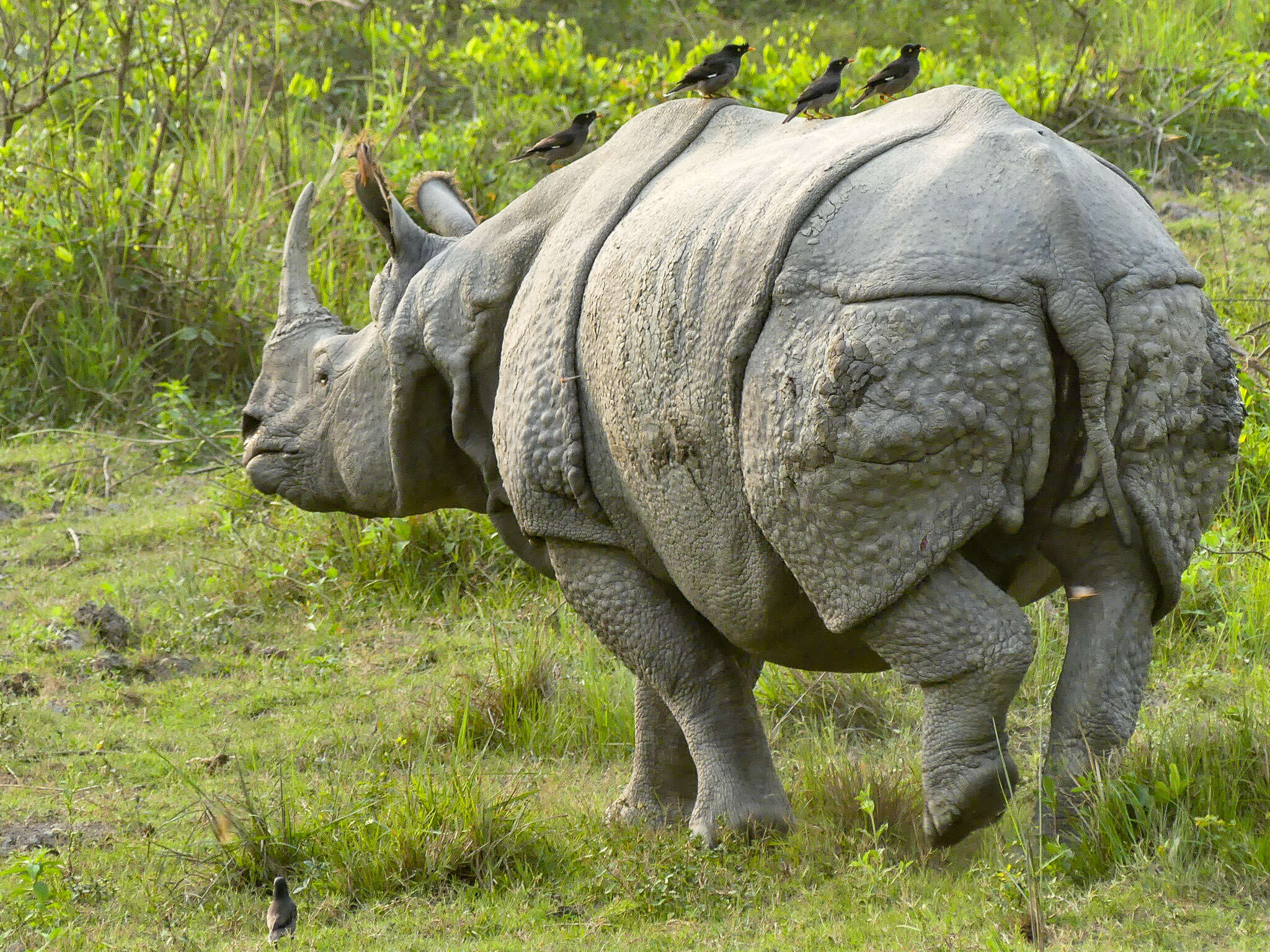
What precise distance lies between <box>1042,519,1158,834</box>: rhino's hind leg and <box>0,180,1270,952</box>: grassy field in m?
0.11

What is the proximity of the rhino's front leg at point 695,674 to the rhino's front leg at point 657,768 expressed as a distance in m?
0.33

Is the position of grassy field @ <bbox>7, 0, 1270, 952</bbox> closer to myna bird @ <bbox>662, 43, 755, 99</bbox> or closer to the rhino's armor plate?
the rhino's armor plate

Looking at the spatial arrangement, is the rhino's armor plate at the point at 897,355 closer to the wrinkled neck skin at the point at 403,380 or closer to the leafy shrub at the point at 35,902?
the wrinkled neck skin at the point at 403,380

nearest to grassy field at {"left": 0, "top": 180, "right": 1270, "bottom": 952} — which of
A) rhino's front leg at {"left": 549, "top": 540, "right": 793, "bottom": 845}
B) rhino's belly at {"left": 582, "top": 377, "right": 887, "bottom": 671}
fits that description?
rhino's front leg at {"left": 549, "top": 540, "right": 793, "bottom": 845}

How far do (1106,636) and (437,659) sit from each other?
3.40m

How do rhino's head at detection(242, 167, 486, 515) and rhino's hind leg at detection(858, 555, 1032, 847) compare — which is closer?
rhino's hind leg at detection(858, 555, 1032, 847)

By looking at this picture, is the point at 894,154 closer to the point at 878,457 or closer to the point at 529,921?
the point at 878,457

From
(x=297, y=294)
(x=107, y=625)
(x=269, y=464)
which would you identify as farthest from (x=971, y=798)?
(x=107, y=625)

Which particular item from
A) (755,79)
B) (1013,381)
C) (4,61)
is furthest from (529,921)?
(4,61)

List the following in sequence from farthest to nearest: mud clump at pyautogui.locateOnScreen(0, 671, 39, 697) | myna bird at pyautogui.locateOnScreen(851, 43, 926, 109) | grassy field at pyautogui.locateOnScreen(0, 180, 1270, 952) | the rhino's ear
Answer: mud clump at pyautogui.locateOnScreen(0, 671, 39, 697), the rhino's ear, myna bird at pyautogui.locateOnScreen(851, 43, 926, 109), grassy field at pyautogui.locateOnScreen(0, 180, 1270, 952)

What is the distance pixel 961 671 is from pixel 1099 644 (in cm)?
28

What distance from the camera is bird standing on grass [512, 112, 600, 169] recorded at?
509cm

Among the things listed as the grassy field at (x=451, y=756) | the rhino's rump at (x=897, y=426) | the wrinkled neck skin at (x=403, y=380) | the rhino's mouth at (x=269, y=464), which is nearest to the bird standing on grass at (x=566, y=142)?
the wrinkled neck skin at (x=403, y=380)

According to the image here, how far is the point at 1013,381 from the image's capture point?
9.51 feet
